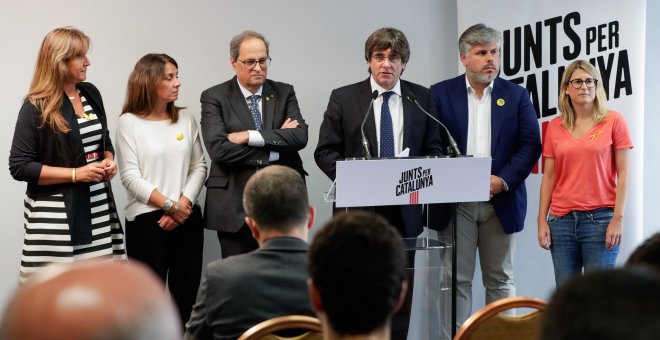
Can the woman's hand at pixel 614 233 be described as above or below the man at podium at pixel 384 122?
below

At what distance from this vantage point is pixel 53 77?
383 centimetres

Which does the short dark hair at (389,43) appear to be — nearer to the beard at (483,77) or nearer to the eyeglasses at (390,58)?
the eyeglasses at (390,58)

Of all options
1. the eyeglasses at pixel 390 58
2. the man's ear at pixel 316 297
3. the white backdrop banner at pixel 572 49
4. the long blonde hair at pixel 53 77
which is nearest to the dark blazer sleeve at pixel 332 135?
the eyeglasses at pixel 390 58

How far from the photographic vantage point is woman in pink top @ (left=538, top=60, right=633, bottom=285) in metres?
4.31

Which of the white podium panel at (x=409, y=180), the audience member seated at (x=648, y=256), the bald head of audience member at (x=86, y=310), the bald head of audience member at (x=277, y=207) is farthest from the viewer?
the white podium panel at (x=409, y=180)

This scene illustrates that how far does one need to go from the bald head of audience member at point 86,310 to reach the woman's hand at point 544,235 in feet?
13.0

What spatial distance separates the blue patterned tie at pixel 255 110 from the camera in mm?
4348

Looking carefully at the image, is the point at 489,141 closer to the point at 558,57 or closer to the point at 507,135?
the point at 507,135

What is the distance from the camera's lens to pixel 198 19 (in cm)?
485

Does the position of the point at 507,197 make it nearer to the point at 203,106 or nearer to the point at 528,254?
the point at 528,254

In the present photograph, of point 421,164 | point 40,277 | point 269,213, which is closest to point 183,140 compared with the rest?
point 421,164

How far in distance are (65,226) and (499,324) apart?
7.51ft

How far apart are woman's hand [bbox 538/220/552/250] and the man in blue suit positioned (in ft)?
0.53

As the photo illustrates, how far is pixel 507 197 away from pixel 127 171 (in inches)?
79.9
